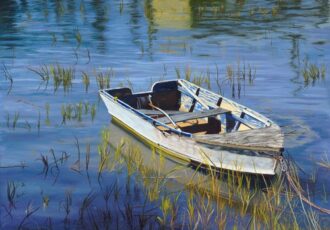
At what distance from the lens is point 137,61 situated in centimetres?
2062

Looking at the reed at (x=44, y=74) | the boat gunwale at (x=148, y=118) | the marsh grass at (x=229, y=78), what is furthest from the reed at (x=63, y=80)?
the boat gunwale at (x=148, y=118)

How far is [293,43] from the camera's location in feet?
75.7

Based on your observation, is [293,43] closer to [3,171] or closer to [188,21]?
[188,21]

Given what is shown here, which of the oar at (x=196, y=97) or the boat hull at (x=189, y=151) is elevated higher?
the oar at (x=196, y=97)

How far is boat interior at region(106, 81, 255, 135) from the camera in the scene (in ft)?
40.2

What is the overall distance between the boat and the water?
778 millimetres

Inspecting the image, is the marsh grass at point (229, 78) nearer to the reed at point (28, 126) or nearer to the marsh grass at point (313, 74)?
the marsh grass at point (313, 74)

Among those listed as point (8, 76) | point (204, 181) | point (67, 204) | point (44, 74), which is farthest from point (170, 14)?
point (67, 204)

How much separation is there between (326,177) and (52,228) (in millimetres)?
4444

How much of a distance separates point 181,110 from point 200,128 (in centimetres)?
196

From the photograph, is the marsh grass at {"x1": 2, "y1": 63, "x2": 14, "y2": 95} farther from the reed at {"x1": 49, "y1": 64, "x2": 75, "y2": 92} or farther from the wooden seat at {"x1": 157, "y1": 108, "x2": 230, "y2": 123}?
the wooden seat at {"x1": 157, "y1": 108, "x2": 230, "y2": 123}

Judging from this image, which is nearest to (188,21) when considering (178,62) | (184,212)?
(178,62)

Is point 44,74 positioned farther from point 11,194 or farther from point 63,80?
point 11,194

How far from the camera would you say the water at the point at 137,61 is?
11.3 meters
